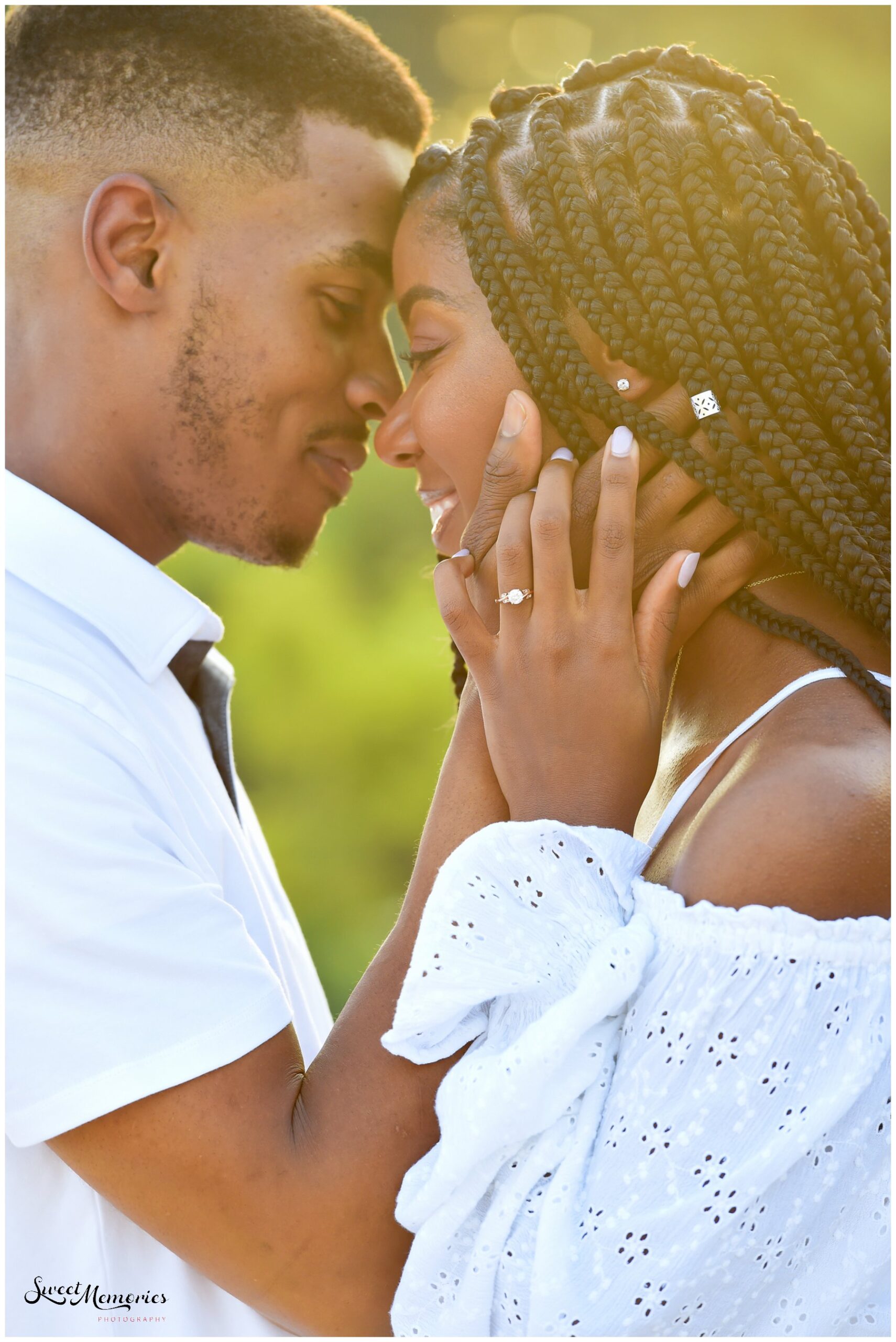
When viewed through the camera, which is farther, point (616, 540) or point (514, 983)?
point (616, 540)

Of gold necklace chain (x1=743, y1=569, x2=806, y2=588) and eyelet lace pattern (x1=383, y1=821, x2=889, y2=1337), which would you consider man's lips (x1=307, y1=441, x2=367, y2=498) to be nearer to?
gold necklace chain (x1=743, y1=569, x2=806, y2=588)

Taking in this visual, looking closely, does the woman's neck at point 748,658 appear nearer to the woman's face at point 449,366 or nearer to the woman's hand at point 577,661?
the woman's hand at point 577,661

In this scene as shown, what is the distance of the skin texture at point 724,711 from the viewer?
1305mm

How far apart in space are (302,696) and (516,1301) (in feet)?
25.5

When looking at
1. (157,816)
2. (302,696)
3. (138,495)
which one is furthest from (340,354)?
(302,696)

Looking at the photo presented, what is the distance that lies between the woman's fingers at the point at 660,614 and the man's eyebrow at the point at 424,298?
0.62 meters

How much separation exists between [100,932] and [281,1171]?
1.29 feet

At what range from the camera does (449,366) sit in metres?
1.94

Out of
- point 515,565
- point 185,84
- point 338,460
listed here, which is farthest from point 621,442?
point 185,84

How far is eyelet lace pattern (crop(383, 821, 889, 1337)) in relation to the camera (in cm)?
128

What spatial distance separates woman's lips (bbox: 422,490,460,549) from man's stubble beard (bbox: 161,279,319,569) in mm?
424

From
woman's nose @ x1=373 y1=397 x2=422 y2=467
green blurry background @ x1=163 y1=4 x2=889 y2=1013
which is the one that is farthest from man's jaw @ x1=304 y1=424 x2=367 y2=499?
green blurry background @ x1=163 y1=4 x2=889 y2=1013

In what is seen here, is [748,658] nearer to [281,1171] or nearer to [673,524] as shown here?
[673,524]

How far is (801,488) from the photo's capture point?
1.56 m
